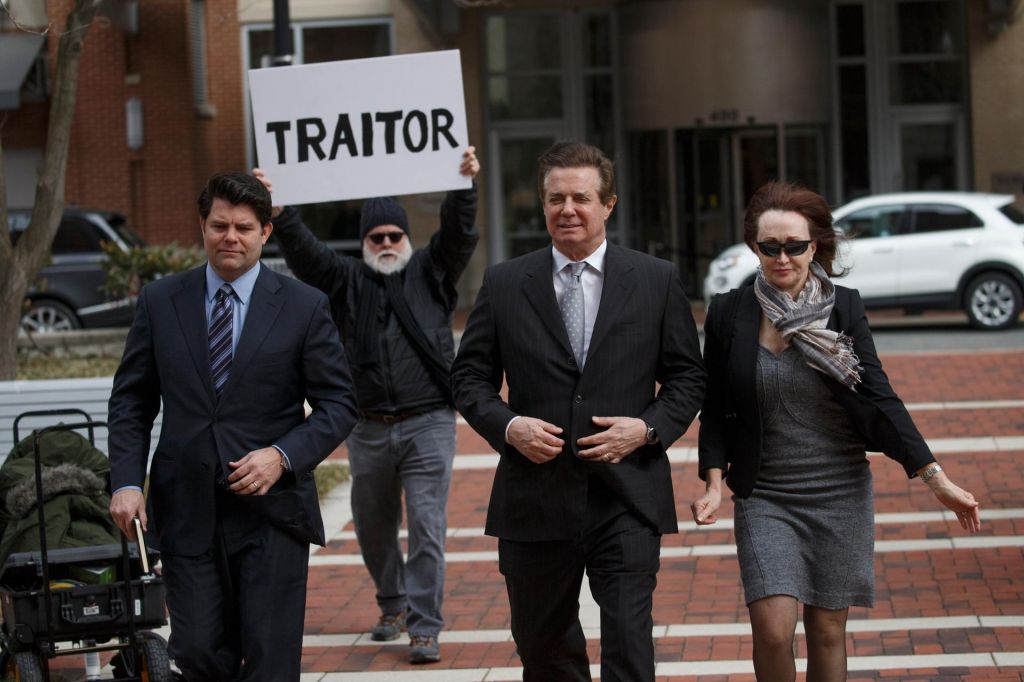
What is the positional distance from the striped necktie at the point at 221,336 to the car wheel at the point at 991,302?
15.7 m

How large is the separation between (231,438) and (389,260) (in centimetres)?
240

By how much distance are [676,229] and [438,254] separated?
1897 cm

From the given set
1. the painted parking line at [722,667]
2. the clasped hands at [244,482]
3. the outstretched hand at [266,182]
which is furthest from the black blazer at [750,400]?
the outstretched hand at [266,182]

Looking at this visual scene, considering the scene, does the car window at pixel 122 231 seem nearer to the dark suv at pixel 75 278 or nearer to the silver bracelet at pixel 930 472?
the dark suv at pixel 75 278

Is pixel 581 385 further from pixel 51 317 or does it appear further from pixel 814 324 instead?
pixel 51 317

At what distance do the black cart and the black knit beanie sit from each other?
1.76 metres

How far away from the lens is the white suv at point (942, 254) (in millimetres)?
19266

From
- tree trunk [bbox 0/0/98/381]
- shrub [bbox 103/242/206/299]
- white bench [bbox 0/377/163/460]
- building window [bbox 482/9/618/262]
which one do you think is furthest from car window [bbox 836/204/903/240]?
white bench [bbox 0/377/163/460]

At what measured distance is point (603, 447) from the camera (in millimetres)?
4781

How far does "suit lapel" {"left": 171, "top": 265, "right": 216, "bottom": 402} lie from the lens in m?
4.92

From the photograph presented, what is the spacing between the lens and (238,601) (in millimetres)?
4945

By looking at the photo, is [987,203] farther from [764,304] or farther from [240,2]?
[764,304]

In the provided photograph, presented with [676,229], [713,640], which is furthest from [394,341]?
[676,229]

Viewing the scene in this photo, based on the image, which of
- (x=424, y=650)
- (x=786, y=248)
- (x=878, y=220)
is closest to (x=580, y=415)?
(x=786, y=248)
